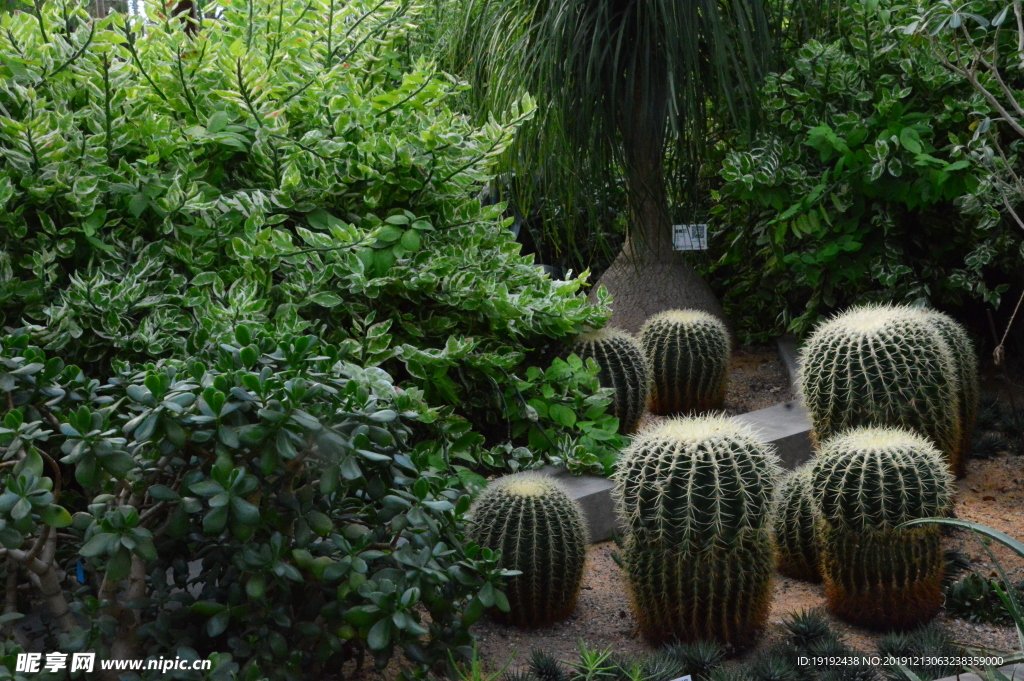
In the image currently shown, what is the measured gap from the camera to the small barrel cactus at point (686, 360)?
159 inches

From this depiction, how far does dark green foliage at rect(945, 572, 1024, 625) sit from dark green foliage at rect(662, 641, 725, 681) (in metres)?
0.80

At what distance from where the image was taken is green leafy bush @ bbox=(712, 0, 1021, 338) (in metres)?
4.18

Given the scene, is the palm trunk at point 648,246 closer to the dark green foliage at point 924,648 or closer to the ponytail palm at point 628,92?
the ponytail palm at point 628,92

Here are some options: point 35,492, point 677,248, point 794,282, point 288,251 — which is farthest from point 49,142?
point 794,282

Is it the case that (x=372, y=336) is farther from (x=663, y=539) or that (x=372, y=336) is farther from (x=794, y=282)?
(x=794, y=282)

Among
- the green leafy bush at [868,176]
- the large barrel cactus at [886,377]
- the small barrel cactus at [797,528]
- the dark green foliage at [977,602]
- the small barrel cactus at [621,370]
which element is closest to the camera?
the dark green foliage at [977,602]

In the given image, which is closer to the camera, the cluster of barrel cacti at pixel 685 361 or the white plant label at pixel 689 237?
the cluster of barrel cacti at pixel 685 361

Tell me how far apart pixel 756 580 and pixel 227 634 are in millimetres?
1284

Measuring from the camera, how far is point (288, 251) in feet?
8.54

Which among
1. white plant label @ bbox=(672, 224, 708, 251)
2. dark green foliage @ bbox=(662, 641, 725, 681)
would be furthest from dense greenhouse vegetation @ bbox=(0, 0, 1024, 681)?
white plant label @ bbox=(672, 224, 708, 251)

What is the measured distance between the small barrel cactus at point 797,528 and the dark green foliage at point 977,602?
37cm

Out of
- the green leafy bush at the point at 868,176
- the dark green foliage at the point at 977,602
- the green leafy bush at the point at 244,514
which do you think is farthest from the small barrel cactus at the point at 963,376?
the green leafy bush at the point at 244,514

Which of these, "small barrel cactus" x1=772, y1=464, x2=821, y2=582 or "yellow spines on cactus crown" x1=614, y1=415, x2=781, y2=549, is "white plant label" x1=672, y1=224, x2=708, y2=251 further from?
"yellow spines on cactus crown" x1=614, y1=415, x2=781, y2=549

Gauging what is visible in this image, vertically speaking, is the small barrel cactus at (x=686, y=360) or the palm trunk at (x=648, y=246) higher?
the palm trunk at (x=648, y=246)
